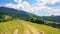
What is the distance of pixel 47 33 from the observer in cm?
2908

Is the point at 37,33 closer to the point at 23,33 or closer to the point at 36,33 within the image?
the point at 36,33

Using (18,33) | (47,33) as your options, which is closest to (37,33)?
(47,33)

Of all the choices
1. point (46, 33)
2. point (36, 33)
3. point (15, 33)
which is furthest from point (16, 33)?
point (46, 33)

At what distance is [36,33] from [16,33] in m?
4.15

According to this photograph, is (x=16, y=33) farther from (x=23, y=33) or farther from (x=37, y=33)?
(x=37, y=33)

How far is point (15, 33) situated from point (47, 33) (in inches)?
261

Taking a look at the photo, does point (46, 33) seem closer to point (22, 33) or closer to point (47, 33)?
point (47, 33)

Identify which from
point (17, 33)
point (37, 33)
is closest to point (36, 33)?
point (37, 33)

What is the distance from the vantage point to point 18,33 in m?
29.0

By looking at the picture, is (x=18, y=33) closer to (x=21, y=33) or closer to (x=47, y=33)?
(x=21, y=33)

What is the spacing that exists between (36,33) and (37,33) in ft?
0.68

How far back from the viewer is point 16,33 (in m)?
29.2

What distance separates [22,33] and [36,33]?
2948 millimetres

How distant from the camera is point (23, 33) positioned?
96.7 ft
